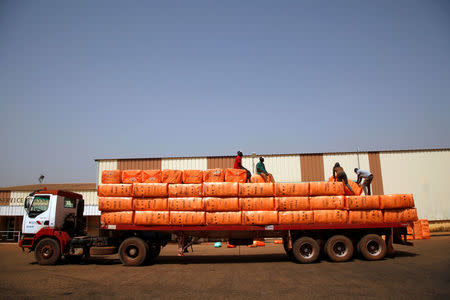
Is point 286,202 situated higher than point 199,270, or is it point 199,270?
point 286,202

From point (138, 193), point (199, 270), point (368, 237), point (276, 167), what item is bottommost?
point (199, 270)

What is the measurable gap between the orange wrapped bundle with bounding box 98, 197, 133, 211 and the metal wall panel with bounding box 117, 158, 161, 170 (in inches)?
564

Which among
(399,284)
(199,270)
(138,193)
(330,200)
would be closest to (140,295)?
(199,270)

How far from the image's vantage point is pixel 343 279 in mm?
8469

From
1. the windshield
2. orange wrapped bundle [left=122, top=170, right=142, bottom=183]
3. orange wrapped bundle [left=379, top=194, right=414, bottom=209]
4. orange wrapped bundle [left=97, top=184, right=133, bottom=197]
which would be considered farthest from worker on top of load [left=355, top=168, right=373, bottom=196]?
the windshield

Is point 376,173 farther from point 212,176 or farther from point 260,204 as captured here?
point 212,176

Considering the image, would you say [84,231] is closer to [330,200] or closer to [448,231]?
[330,200]

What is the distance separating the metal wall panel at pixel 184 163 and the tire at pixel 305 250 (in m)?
15.0

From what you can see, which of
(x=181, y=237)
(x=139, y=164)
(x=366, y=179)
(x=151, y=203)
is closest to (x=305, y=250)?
(x=366, y=179)

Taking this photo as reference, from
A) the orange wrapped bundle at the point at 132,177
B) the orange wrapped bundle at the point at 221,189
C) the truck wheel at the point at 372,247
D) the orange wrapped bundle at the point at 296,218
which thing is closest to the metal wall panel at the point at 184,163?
the orange wrapped bundle at the point at 132,177

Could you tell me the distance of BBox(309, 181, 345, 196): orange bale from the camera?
11.8m

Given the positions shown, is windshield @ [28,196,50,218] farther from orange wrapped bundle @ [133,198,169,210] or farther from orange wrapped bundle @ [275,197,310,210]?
orange wrapped bundle @ [275,197,310,210]

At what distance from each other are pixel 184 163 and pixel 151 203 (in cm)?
1427

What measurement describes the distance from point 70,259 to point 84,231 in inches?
56.1
